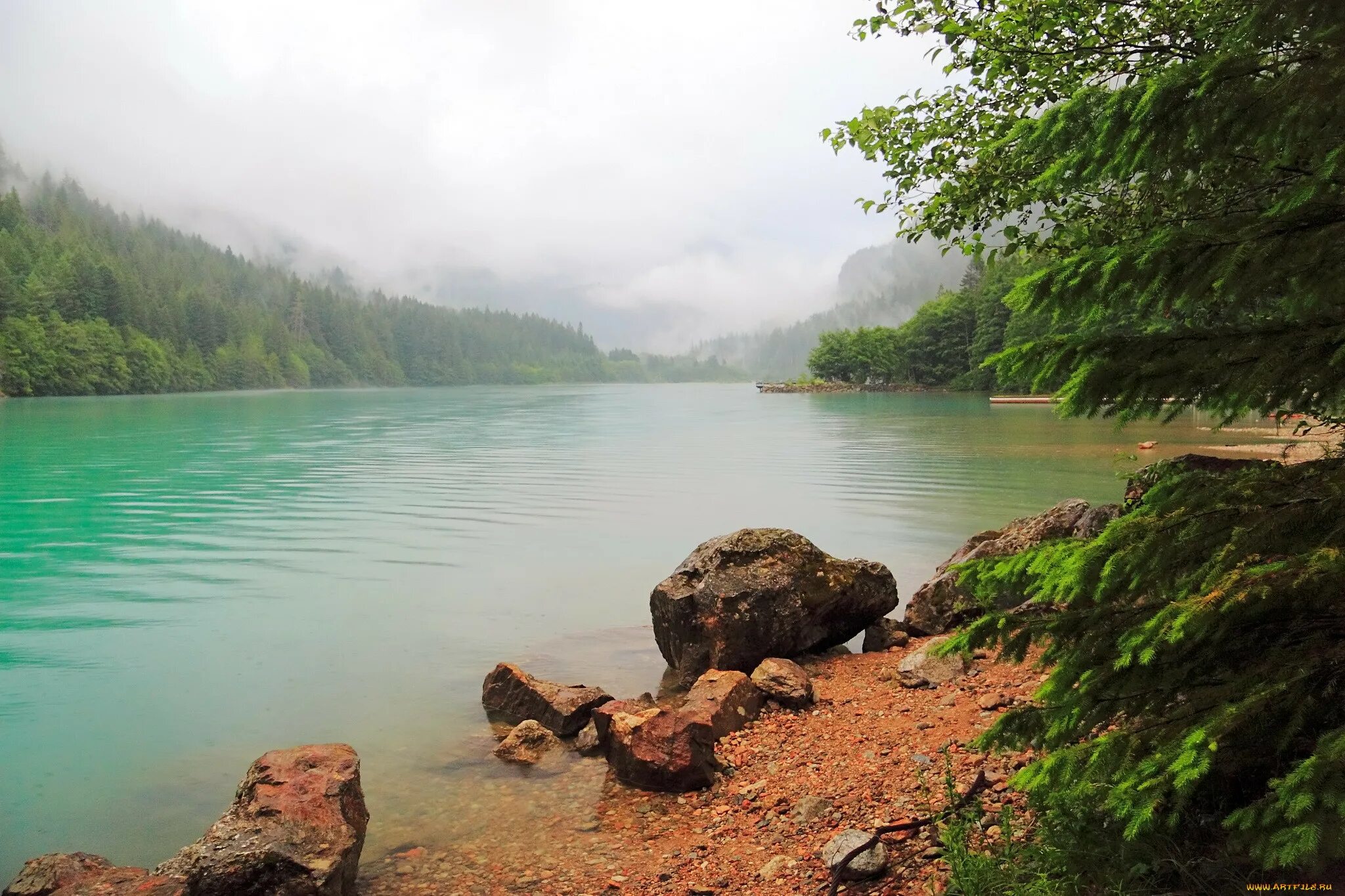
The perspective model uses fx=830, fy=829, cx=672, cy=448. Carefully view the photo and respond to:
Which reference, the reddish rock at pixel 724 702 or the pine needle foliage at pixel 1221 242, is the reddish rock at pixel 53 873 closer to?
the reddish rock at pixel 724 702

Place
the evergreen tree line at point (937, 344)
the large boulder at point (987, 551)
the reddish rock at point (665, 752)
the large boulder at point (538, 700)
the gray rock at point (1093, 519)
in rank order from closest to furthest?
the reddish rock at point (665, 752), the large boulder at point (538, 700), the gray rock at point (1093, 519), the large boulder at point (987, 551), the evergreen tree line at point (937, 344)

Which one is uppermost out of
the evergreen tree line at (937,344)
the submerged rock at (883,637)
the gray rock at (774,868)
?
the evergreen tree line at (937,344)

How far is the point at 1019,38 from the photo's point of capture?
1037cm

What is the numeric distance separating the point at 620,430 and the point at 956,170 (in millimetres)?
55567

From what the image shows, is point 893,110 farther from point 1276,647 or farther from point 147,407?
point 147,407

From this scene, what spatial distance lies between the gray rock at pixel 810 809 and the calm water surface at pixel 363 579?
275cm

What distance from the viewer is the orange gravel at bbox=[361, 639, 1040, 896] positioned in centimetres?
585

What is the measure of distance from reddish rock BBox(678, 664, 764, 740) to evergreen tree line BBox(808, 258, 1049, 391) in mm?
97128

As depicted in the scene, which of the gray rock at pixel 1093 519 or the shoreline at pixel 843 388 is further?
the shoreline at pixel 843 388

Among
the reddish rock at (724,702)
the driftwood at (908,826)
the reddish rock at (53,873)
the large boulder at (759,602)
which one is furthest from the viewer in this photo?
the large boulder at (759,602)

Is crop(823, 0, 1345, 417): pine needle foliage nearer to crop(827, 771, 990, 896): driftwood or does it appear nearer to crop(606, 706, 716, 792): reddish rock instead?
crop(827, 771, 990, 896): driftwood

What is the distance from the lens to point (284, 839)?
6.12 m

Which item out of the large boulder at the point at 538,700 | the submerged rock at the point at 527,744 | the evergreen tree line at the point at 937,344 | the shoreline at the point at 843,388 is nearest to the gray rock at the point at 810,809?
the submerged rock at the point at 527,744

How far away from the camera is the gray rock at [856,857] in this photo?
17.2 ft
